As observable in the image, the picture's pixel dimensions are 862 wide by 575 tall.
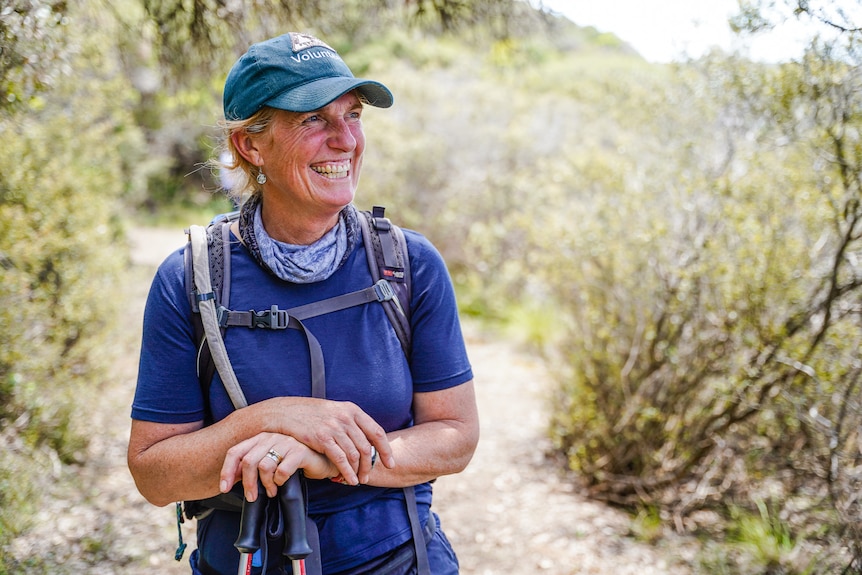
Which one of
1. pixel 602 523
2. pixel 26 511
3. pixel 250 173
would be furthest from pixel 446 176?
pixel 250 173

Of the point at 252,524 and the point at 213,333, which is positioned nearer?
the point at 252,524

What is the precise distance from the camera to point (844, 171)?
3.15 meters

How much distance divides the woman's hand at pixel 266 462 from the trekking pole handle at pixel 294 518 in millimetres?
23

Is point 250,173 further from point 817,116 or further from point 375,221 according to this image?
point 817,116

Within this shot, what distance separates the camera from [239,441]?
1548mm

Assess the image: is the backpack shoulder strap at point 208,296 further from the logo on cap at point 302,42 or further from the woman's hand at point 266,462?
the logo on cap at point 302,42

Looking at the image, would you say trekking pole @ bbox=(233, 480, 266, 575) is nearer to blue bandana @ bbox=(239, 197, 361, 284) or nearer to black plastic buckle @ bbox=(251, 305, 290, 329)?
black plastic buckle @ bbox=(251, 305, 290, 329)

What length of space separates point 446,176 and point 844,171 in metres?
8.43

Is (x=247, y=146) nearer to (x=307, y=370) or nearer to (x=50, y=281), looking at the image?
(x=307, y=370)

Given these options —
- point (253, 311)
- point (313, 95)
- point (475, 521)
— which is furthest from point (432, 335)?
point (475, 521)

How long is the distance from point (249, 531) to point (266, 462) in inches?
5.6

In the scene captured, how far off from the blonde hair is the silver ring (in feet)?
2.39

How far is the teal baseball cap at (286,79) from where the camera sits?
1.68 metres

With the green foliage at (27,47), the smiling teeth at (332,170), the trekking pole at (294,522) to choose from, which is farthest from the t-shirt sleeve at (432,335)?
the green foliage at (27,47)
